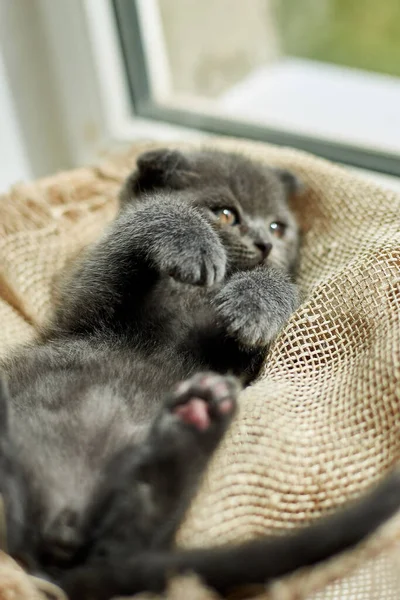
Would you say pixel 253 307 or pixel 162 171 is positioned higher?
pixel 162 171

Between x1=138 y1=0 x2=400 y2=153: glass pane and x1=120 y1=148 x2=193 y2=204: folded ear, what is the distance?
67cm

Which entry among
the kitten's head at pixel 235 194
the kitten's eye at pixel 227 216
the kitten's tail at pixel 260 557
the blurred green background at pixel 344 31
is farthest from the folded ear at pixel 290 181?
the kitten's tail at pixel 260 557

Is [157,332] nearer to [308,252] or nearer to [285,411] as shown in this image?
[285,411]

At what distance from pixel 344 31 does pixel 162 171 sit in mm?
978

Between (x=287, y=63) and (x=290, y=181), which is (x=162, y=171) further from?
(x=287, y=63)

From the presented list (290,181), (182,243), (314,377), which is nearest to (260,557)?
(314,377)

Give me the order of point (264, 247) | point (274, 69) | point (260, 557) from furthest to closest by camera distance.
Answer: point (274, 69), point (264, 247), point (260, 557)

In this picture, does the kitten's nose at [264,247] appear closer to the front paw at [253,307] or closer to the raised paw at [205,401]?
the front paw at [253,307]

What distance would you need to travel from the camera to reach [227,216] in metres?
1.27

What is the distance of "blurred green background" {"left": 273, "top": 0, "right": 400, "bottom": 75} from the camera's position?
1.81 metres

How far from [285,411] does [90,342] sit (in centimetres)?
37

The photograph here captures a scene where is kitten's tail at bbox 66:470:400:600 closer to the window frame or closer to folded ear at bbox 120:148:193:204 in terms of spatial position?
folded ear at bbox 120:148:193:204

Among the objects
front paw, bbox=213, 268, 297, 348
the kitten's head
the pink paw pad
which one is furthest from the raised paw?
the kitten's head

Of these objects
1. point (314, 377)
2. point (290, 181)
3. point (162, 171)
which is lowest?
point (314, 377)
